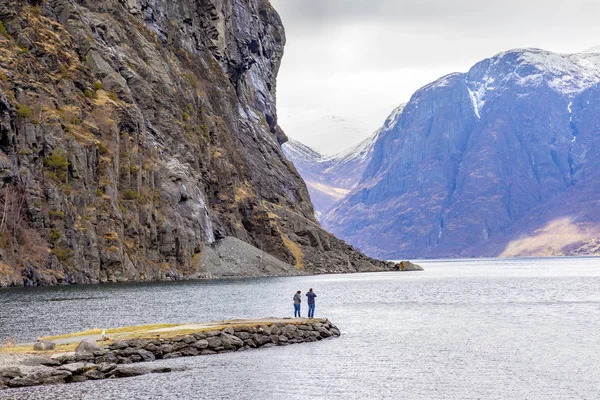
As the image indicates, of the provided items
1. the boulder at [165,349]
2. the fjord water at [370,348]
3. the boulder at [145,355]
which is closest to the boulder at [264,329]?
the fjord water at [370,348]

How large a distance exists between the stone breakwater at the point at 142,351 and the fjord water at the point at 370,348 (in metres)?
1.88

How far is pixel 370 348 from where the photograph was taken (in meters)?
68.2

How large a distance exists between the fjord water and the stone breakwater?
1.88 m

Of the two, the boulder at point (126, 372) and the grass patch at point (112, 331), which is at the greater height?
the grass patch at point (112, 331)

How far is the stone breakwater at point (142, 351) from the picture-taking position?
54219mm

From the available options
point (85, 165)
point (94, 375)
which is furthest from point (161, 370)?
point (85, 165)

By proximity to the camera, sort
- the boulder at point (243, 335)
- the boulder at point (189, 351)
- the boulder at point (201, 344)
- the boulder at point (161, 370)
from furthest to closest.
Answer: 1. the boulder at point (243, 335)
2. the boulder at point (201, 344)
3. the boulder at point (189, 351)
4. the boulder at point (161, 370)

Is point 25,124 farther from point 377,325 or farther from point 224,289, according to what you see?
point 377,325

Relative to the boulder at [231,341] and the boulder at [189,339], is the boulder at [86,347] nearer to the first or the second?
the boulder at [189,339]

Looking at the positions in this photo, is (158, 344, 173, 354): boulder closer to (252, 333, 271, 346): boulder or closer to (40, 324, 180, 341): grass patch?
(40, 324, 180, 341): grass patch

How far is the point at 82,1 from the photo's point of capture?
195625 mm

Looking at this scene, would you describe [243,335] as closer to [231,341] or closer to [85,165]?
[231,341]

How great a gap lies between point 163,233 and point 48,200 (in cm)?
3281

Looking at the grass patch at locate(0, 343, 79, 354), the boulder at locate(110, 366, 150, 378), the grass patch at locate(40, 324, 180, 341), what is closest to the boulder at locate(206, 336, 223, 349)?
the grass patch at locate(40, 324, 180, 341)
